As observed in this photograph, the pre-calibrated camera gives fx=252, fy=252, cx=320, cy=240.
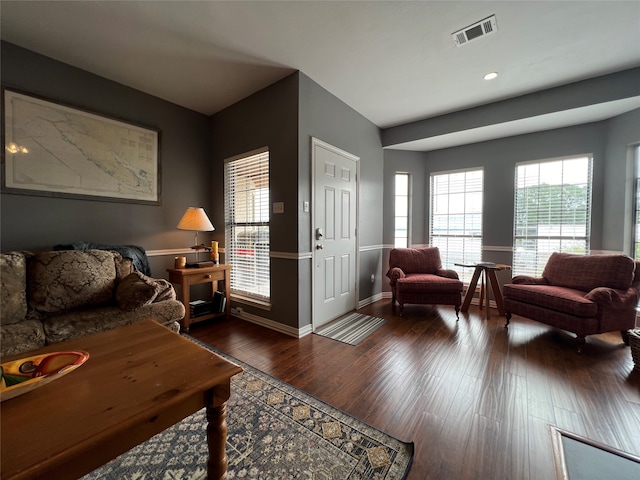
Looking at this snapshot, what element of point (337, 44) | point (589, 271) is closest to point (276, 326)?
point (337, 44)

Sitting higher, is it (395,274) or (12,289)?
(12,289)

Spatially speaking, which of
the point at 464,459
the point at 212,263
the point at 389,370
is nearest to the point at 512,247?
the point at 389,370

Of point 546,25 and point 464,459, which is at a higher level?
point 546,25

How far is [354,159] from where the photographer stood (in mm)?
3529

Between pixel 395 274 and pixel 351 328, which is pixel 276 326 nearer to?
pixel 351 328

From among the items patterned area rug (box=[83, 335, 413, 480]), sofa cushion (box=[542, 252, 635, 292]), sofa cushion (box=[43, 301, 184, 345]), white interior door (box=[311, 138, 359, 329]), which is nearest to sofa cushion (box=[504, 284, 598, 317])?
sofa cushion (box=[542, 252, 635, 292])

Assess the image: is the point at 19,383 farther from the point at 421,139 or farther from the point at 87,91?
the point at 421,139

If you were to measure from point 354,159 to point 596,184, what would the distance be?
310 centimetres

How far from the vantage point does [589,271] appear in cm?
279

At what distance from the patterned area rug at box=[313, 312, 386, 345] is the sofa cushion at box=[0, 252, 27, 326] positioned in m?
2.41

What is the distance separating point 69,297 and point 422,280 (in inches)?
142

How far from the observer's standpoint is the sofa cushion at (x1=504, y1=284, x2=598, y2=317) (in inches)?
93.1

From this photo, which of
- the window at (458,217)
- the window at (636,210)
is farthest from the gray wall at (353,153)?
the window at (636,210)

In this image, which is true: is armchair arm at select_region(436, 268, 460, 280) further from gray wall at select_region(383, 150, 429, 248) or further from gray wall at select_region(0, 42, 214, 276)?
gray wall at select_region(0, 42, 214, 276)
